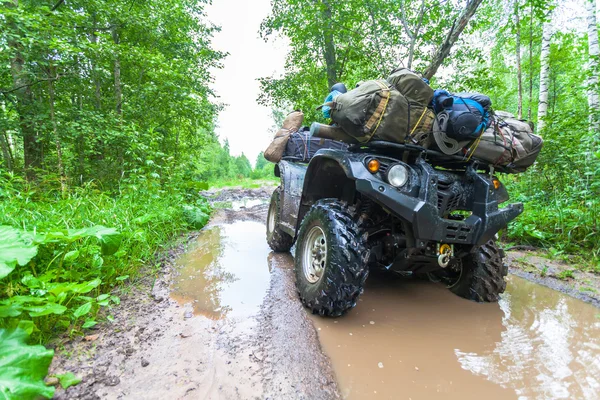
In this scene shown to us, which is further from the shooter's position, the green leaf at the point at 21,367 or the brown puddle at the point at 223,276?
the brown puddle at the point at 223,276

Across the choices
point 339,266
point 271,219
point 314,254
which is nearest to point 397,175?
point 339,266

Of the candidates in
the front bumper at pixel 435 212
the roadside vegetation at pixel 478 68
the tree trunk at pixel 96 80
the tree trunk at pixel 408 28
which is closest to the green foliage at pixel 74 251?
the front bumper at pixel 435 212

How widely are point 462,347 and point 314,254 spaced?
122 cm

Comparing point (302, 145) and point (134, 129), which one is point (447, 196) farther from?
point (134, 129)

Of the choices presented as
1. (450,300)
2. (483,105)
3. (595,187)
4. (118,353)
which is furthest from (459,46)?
(118,353)

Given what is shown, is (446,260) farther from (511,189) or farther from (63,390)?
(511,189)

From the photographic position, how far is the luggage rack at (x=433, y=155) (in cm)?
216

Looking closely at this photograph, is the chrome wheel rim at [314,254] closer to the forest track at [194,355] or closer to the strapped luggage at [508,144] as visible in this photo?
the forest track at [194,355]

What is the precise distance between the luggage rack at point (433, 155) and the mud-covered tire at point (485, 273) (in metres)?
0.71

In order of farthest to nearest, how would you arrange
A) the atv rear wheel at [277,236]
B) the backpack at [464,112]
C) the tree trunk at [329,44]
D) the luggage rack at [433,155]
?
the tree trunk at [329,44] < the atv rear wheel at [277,236] < the luggage rack at [433,155] < the backpack at [464,112]

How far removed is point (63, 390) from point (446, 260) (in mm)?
2337

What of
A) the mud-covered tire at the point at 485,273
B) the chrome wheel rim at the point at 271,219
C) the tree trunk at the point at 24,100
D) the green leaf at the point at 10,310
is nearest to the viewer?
the green leaf at the point at 10,310

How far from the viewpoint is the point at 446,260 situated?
213 cm

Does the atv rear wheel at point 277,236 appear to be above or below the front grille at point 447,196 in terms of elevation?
below
